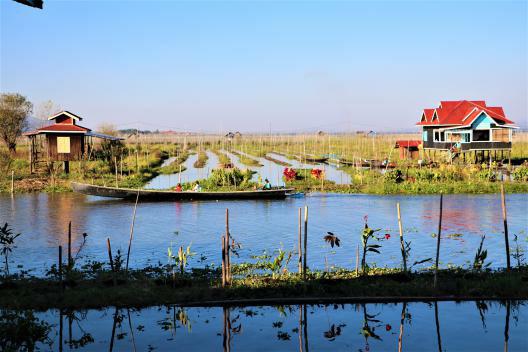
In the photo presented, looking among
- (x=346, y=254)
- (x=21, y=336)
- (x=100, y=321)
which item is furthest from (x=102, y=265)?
(x=346, y=254)

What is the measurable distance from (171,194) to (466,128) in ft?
75.2

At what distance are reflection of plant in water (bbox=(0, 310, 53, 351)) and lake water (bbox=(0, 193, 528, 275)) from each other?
498 centimetres

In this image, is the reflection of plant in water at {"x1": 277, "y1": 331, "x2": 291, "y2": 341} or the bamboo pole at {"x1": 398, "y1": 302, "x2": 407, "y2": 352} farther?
the reflection of plant in water at {"x1": 277, "y1": 331, "x2": 291, "y2": 341}

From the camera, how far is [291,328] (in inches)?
433

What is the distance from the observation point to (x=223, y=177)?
33.4m

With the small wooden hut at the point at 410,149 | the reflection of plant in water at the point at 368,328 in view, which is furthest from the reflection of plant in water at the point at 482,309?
the small wooden hut at the point at 410,149

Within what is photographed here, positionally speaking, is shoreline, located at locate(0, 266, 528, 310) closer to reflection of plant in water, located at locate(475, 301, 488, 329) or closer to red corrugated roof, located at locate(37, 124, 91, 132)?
reflection of plant in water, located at locate(475, 301, 488, 329)

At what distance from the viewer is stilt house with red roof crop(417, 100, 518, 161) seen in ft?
138

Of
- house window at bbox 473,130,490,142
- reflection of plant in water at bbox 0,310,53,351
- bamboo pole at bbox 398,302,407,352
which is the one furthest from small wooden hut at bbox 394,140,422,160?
reflection of plant in water at bbox 0,310,53,351

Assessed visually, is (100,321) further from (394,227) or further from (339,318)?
(394,227)

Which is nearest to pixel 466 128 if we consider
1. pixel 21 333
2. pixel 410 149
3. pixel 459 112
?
pixel 459 112

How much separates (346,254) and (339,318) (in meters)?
5.64

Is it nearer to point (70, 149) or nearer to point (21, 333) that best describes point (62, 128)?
point (70, 149)

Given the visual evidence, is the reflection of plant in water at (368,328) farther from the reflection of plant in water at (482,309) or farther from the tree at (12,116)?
the tree at (12,116)
